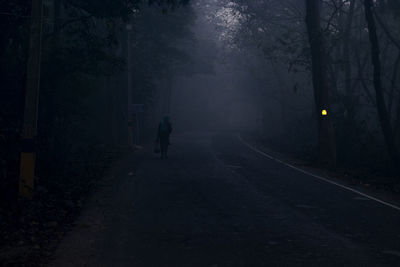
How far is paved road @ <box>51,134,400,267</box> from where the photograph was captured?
7504mm

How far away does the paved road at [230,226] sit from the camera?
24.6 feet

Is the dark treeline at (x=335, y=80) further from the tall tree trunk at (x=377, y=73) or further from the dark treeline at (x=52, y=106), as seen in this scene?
→ the dark treeline at (x=52, y=106)

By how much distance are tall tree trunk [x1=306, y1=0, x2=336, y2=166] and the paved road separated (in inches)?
275

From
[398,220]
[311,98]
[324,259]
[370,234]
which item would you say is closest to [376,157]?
[398,220]

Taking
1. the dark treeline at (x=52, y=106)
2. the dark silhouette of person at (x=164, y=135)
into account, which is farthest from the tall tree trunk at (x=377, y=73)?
the dark silhouette of person at (x=164, y=135)

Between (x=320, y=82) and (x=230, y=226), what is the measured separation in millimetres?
14583

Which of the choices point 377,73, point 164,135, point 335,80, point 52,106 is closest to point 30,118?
point 52,106

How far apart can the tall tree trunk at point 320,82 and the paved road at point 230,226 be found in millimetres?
6995

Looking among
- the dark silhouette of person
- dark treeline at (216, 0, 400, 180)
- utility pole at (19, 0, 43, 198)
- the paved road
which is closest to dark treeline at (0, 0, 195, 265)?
utility pole at (19, 0, 43, 198)

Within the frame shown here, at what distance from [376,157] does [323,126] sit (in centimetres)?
247

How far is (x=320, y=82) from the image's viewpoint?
22.9 metres

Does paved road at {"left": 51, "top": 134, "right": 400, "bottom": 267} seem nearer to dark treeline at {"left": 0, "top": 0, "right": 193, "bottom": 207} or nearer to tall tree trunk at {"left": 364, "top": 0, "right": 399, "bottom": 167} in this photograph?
dark treeline at {"left": 0, "top": 0, "right": 193, "bottom": 207}

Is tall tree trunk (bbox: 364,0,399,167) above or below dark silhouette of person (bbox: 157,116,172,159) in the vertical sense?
above

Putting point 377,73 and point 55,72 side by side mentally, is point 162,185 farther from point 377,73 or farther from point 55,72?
point 377,73
